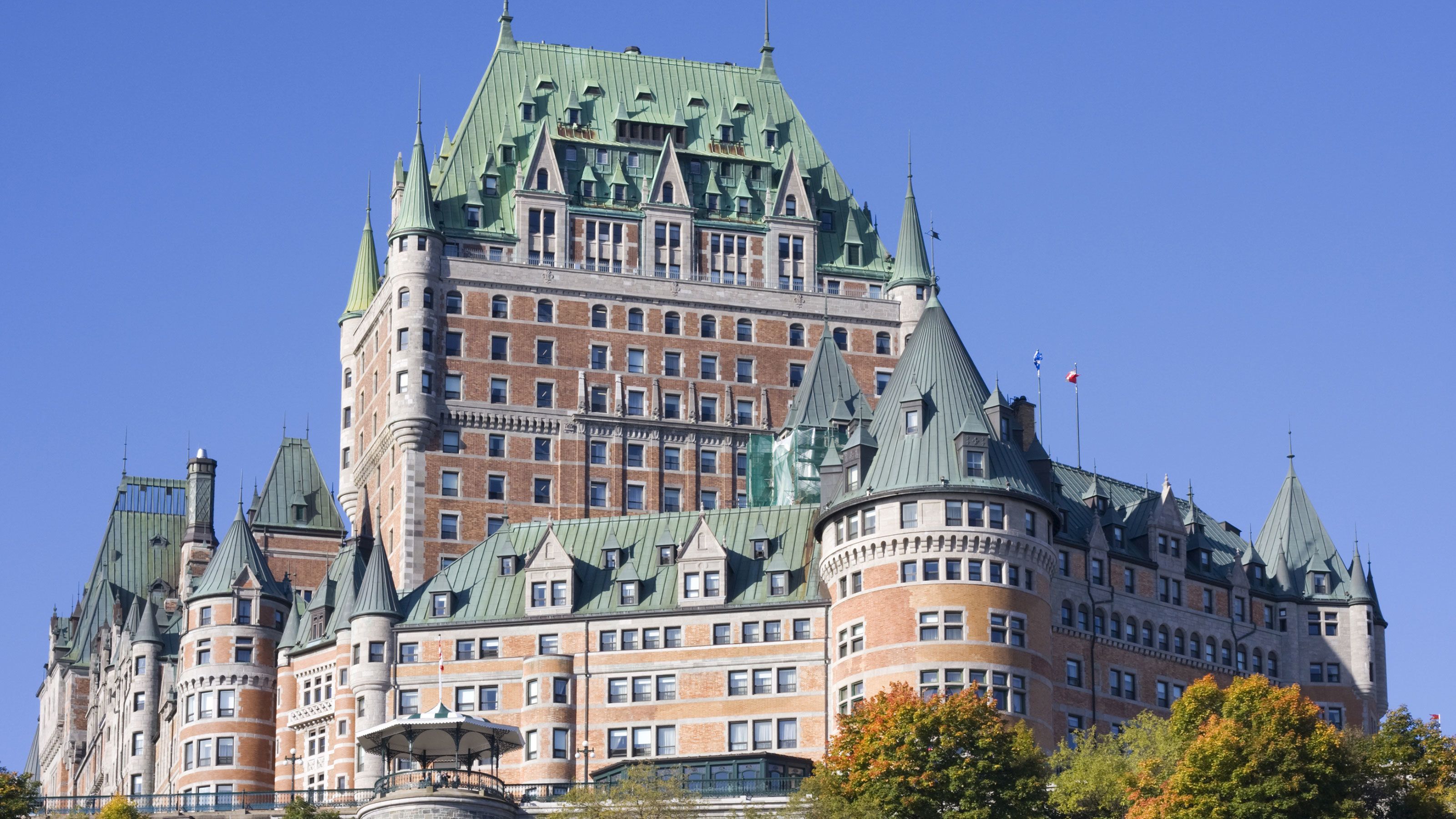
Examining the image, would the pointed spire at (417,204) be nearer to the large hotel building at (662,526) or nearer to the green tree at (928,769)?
the large hotel building at (662,526)

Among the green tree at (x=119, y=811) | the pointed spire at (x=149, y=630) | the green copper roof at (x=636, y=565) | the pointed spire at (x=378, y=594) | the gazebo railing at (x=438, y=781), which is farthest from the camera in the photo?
the pointed spire at (x=149, y=630)

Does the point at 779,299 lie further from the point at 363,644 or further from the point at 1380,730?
the point at 1380,730

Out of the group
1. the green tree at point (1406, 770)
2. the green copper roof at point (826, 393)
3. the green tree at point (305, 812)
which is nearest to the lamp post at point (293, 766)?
the green tree at point (305, 812)

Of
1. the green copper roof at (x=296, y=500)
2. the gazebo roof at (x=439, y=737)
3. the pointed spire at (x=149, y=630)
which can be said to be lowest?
the gazebo roof at (x=439, y=737)

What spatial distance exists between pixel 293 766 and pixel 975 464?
4040 cm

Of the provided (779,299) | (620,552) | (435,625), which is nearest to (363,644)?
(435,625)

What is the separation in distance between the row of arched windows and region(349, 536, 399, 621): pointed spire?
3413 centimetres

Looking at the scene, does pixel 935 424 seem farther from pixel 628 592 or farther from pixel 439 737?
pixel 439 737

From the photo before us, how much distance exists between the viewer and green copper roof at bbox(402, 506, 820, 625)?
154 meters

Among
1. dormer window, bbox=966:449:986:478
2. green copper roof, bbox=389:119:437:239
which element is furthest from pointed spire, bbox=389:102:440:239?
dormer window, bbox=966:449:986:478

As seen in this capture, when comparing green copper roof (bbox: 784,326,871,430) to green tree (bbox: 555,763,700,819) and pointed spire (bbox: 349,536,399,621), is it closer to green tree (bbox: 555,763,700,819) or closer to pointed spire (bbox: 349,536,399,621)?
pointed spire (bbox: 349,536,399,621)

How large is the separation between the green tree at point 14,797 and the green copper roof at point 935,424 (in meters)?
42.3

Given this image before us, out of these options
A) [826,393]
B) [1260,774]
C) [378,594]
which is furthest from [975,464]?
[378,594]

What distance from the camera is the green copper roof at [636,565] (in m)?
154
